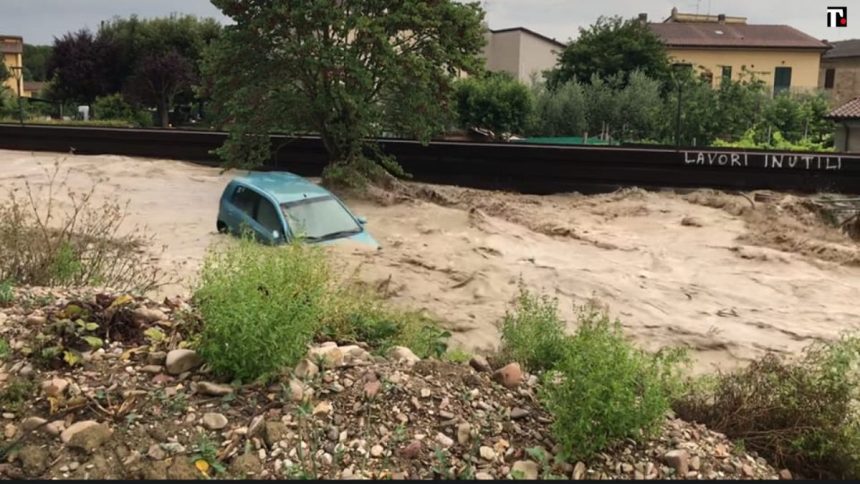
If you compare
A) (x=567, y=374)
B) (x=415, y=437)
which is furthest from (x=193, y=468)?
(x=567, y=374)

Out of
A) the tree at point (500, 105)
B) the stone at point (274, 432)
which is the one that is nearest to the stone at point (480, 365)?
the stone at point (274, 432)

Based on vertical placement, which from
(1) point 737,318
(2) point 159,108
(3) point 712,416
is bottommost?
(1) point 737,318

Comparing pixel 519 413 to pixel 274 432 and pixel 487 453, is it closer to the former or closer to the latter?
pixel 487 453

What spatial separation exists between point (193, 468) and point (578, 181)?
19872 millimetres

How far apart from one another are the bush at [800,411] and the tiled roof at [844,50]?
A: 258 ft

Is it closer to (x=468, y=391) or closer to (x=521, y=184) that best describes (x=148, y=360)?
(x=468, y=391)

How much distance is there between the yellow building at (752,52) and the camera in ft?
217

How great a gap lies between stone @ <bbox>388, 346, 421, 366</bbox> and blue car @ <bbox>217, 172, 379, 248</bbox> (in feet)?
22.6

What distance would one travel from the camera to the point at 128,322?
4.41m

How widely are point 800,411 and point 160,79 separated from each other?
1953 inches

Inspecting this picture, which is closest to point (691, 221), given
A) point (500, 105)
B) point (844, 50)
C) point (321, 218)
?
point (321, 218)

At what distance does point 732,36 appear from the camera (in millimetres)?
69500

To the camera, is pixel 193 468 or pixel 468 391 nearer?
pixel 193 468

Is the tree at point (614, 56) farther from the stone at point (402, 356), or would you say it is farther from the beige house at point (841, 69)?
the stone at point (402, 356)
